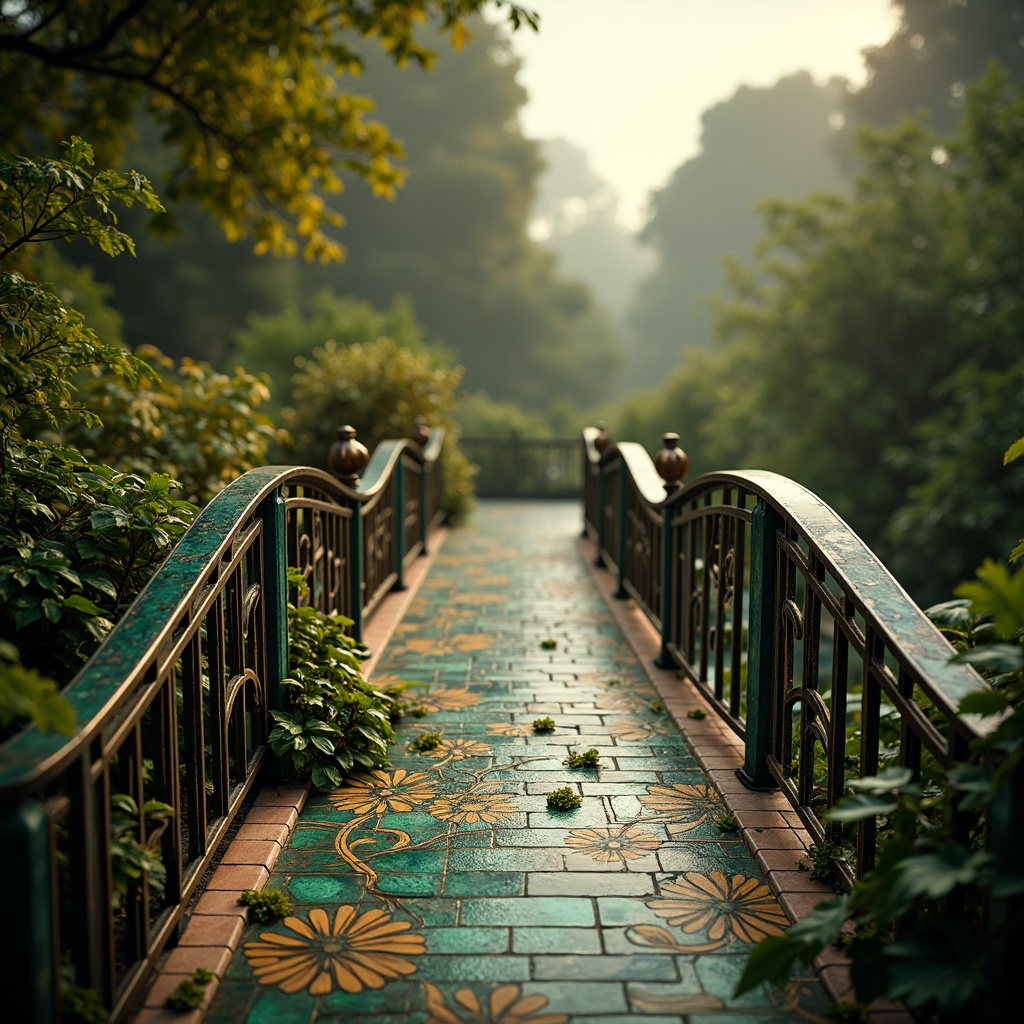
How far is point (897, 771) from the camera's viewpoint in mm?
1917

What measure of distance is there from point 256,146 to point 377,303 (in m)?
28.0

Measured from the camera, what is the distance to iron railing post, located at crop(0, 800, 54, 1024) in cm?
150

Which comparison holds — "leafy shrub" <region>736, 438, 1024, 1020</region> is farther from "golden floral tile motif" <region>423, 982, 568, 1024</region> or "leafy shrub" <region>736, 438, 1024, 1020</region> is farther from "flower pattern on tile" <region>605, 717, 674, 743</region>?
"flower pattern on tile" <region>605, 717, 674, 743</region>

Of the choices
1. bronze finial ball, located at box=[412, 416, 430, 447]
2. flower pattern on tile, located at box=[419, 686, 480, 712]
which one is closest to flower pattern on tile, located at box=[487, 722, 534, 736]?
flower pattern on tile, located at box=[419, 686, 480, 712]

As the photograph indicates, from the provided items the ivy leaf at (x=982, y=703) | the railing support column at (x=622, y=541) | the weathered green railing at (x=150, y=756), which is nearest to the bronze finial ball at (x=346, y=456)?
the weathered green railing at (x=150, y=756)

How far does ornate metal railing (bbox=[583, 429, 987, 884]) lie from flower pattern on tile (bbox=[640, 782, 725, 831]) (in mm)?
178

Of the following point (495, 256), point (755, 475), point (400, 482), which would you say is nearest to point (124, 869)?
point (755, 475)

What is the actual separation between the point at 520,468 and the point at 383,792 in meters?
13.7

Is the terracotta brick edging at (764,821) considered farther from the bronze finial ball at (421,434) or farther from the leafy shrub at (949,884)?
the bronze finial ball at (421,434)

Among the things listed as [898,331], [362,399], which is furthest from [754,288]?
[362,399]

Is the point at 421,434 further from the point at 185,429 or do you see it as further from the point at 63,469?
the point at 63,469

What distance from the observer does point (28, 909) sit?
1.52 meters

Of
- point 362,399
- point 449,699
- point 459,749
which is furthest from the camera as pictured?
point 362,399

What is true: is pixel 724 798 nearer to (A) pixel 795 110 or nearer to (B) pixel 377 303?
(B) pixel 377 303
